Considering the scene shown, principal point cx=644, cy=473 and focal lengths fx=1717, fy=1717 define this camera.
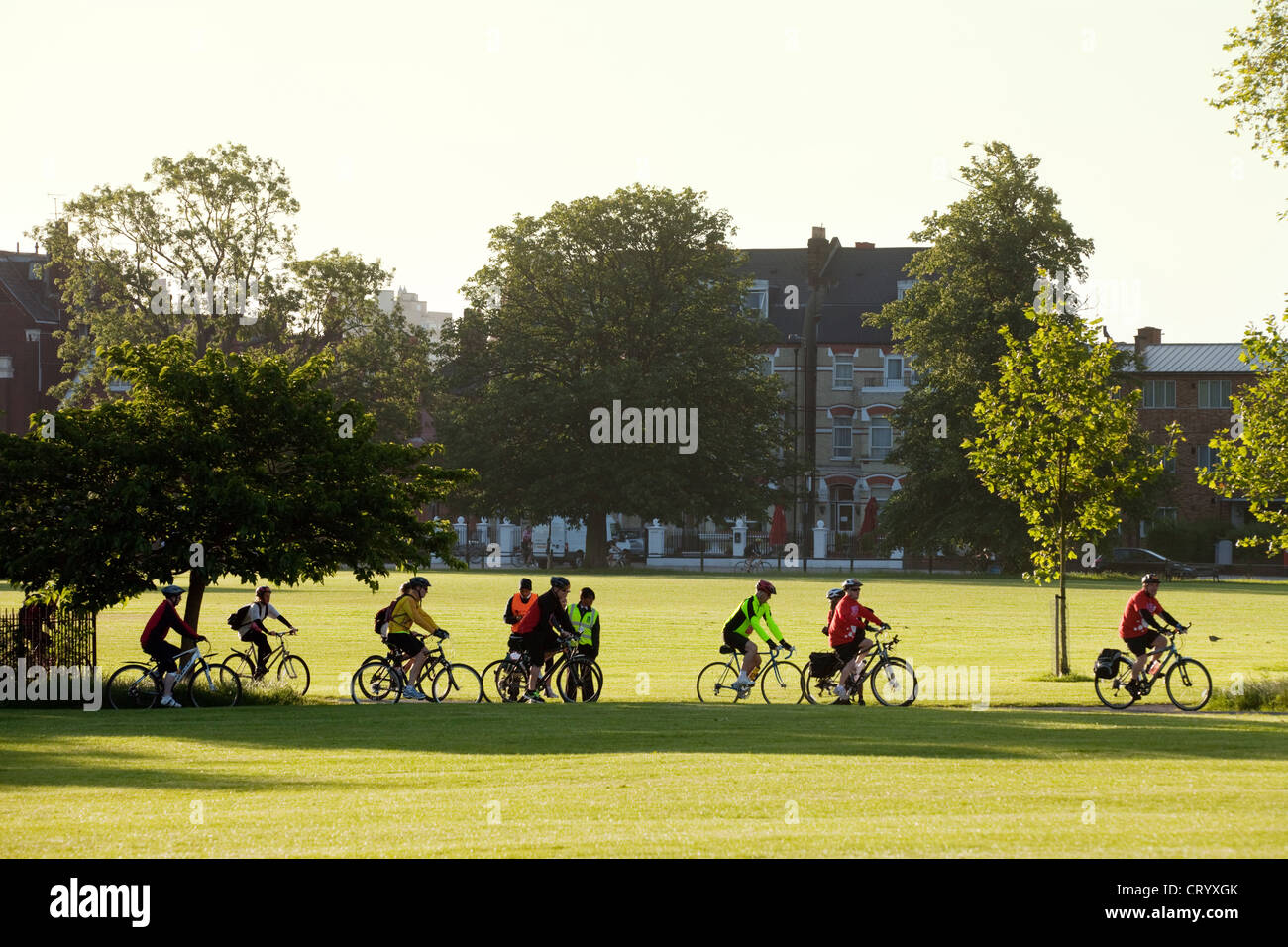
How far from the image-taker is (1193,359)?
300 feet

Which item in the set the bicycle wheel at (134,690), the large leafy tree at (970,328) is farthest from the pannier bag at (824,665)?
the large leafy tree at (970,328)

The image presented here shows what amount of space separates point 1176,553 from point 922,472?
16.0 meters

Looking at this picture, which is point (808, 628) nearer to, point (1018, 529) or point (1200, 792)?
point (1200, 792)

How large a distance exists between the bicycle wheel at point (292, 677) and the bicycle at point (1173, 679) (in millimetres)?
11026

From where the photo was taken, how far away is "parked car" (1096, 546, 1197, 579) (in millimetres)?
75125

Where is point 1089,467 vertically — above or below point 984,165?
below

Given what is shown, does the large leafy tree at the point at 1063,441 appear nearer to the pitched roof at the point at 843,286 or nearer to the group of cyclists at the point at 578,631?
the group of cyclists at the point at 578,631

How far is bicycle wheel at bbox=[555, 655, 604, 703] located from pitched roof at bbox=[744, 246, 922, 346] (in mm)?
71132

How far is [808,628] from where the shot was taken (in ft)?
124

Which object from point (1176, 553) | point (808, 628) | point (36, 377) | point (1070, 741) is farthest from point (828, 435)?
point (1070, 741)

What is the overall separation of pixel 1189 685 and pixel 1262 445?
6.62 m

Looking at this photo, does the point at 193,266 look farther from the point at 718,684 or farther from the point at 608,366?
the point at 718,684

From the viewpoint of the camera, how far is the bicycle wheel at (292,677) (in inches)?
958

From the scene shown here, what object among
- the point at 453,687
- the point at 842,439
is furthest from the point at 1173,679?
the point at 842,439
